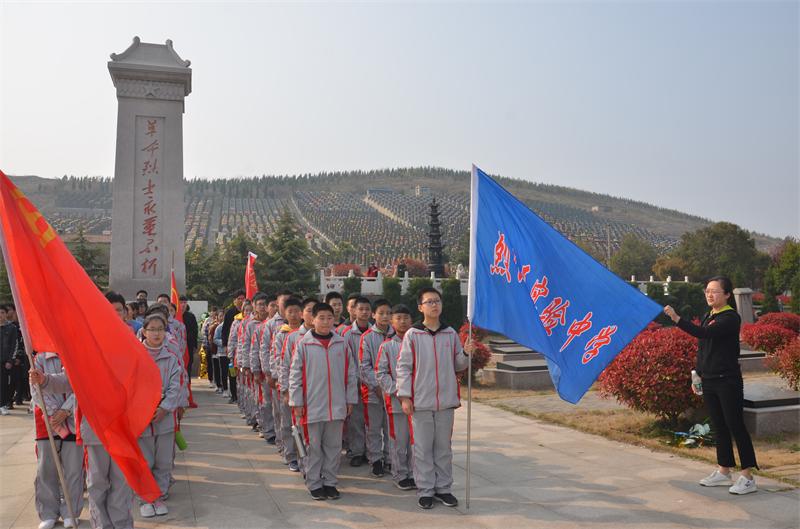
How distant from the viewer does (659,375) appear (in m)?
6.70

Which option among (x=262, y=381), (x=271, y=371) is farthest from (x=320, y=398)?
(x=262, y=381)

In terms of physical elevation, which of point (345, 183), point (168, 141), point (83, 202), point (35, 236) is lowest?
point (35, 236)

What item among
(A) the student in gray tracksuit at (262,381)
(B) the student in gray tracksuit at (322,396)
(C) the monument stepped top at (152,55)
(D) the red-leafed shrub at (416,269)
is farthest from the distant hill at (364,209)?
(B) the student in gray tracksuit at (322,396)

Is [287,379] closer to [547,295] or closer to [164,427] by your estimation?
[164,427]

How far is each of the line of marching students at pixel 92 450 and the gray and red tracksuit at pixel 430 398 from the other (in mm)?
1652

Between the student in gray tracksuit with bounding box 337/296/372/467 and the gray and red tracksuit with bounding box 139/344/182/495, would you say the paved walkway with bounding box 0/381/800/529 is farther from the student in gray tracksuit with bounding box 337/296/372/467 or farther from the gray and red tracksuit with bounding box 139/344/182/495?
the gray and red tracksuit with bounding box 139/344/182/495

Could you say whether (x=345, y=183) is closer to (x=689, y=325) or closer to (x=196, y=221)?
(x=196, y=221)

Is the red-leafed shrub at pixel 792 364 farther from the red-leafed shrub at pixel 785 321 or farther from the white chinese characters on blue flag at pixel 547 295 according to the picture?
the red-leafed shrub at pixel 785 321

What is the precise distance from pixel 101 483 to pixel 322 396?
64.0 inches

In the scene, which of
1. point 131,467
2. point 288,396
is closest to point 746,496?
point 288,396

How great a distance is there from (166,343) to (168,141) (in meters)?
9.01

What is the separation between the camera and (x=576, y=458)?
6074 millimetres

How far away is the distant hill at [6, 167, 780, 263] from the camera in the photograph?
88.2 m

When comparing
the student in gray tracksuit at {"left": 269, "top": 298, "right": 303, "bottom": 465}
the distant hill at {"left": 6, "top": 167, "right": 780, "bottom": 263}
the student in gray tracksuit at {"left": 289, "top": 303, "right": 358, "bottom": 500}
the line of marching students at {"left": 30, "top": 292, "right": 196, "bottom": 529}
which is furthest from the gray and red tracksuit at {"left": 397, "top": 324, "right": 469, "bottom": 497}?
the distant hill at {"left": 6, "top": 167, "right": 780, "bottom": 263}
